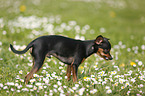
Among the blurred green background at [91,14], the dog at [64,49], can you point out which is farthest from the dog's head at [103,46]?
the blurred green background at [91,14]

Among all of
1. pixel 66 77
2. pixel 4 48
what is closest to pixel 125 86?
pixel 66 77

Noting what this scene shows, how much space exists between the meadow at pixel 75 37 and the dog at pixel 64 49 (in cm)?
41

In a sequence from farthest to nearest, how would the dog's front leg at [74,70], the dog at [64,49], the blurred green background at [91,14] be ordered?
the blurred green background at [91,14] → the dog's front leg at [74,70] → the dog at [64,49]

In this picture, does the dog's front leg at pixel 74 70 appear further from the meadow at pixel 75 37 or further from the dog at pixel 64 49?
the meadow at pixel 75 37

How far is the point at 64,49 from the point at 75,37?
132 inches

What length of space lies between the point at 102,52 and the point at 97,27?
5492 mm

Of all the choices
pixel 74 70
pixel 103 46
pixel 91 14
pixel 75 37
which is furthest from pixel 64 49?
pixel 91 14

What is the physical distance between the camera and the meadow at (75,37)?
4012 mm

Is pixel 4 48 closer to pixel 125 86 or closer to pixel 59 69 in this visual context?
pixel 59 69

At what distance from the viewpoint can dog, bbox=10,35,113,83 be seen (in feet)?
12.6

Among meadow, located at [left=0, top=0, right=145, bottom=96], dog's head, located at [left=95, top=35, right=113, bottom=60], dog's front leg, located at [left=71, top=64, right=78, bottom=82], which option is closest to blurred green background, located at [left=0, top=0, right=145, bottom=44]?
meadow, located at [left=0, top=0, right=145, bottom=96]

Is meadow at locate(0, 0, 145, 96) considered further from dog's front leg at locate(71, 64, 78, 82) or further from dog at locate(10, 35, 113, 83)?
dog at locate(10, 35, 113, 83)

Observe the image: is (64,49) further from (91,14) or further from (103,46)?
(91,14)

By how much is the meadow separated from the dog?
415 mm
